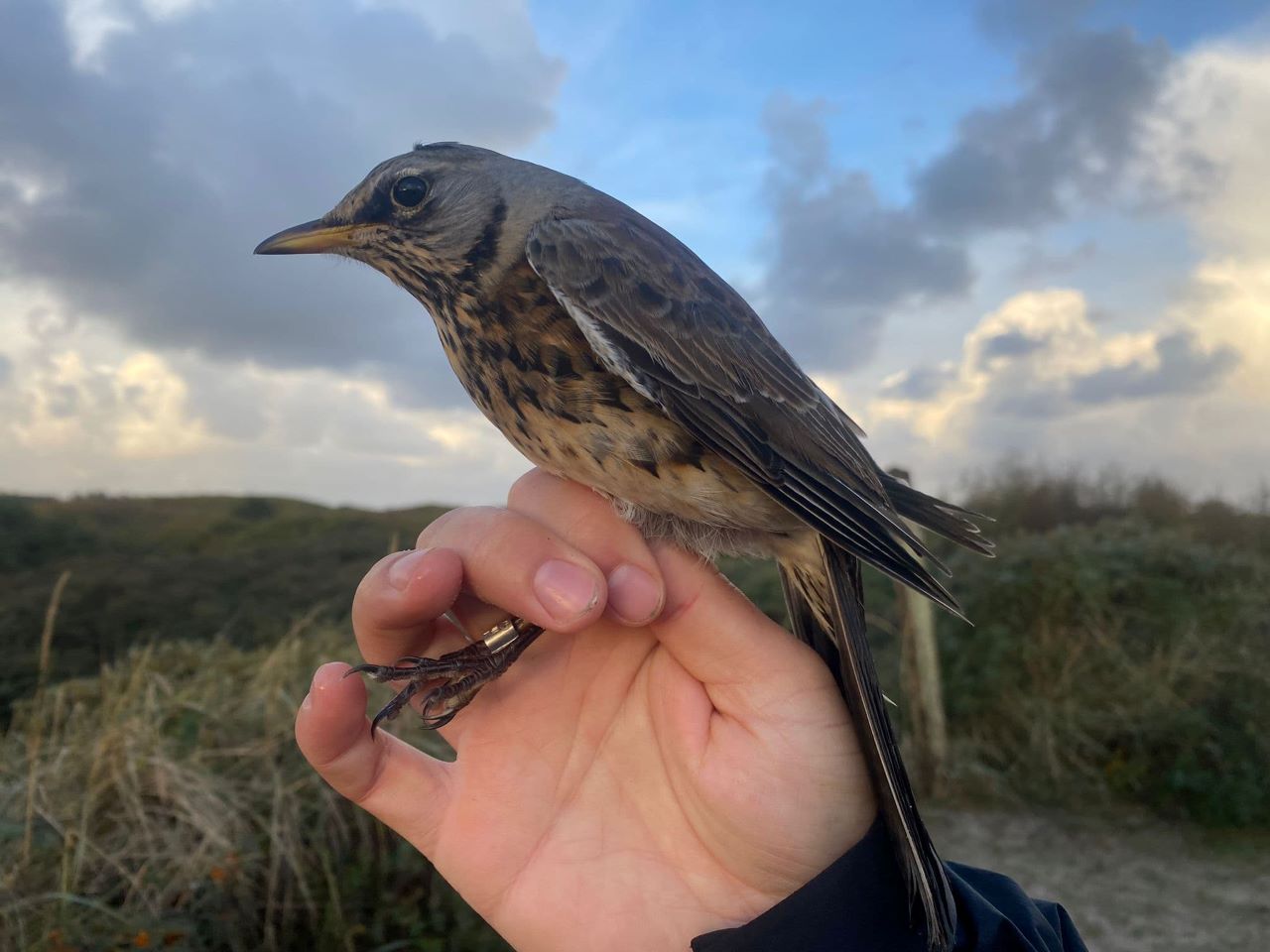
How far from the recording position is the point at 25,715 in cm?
655

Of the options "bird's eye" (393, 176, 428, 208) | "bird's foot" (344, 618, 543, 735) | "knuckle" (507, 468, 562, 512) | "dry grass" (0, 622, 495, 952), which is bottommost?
"dry grass" (0, 622, 495, 952)

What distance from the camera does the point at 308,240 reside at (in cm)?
275

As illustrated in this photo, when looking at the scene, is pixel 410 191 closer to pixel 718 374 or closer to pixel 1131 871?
pixel 718 374

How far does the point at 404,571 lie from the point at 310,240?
1219 millimetres

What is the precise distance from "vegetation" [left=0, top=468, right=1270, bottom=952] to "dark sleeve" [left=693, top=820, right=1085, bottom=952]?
100 inches

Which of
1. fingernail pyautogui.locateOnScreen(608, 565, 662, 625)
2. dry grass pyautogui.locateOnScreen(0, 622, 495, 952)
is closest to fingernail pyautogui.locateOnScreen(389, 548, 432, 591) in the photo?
fingernail pyautogui.locateOnScreen(608, 565, 662, 625)

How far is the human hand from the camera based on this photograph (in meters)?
2.14

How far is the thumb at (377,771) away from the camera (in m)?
2.18

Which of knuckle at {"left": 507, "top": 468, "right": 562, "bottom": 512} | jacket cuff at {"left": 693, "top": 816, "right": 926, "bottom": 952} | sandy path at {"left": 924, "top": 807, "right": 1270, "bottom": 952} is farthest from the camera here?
sandy path at {"left": 924, "top": 807, "right": 1270, "bottom": 952}

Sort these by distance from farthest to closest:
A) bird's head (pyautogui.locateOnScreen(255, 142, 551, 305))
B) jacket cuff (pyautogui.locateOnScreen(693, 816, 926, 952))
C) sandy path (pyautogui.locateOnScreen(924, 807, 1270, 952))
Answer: sandy path (pyautogui.locateOnScreen(924, 807, 1270, 952)) < bird's head (pyautogui.locateOnScreen(255, 142, 551, 305)) < jacket cuff (pyautogui.locateOnScreen(693, 816, 926, 952))

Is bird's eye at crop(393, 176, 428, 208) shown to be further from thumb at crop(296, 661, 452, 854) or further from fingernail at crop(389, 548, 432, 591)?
thumb at crop(296, 661, 452, 854)

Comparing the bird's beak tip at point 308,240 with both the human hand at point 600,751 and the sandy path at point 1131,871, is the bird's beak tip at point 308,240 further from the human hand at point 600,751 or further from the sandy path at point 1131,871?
the sandy path at point 1131,871

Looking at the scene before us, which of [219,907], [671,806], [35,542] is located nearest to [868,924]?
[671,806]

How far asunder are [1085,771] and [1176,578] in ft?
9.17
